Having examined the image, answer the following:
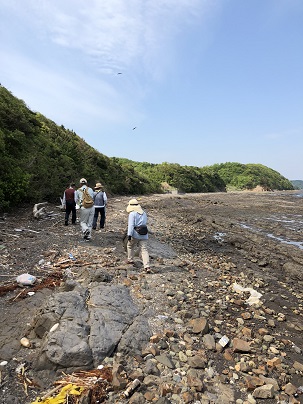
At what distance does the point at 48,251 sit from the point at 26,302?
3.38 meters

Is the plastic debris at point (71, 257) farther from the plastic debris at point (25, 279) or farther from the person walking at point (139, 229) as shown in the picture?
the person walking at point (139, 229)

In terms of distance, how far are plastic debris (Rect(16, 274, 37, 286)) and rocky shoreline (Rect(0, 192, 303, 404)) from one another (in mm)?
370

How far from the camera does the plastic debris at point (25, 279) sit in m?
6.73

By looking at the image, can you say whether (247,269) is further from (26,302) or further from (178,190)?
(178,190)

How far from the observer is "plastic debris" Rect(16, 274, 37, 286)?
6730 mm

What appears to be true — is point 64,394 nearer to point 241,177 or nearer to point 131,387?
point 131,387

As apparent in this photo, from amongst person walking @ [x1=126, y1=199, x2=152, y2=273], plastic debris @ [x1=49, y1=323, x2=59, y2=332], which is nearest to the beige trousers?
person walking @ [x1=126, y1=199, x2=152, y2=273]

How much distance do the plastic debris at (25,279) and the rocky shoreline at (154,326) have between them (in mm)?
370

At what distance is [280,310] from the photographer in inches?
284

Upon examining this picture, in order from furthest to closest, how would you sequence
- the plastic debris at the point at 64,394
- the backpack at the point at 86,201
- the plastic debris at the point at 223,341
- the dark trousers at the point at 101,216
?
the dark trousers at the point at 101,216 < the backpack at the point at 86,201 < the plastic debris at the point at 223,341 < the plastic debris at the point at 64,394

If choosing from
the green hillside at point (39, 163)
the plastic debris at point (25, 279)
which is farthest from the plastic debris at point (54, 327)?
the green hillside at point (39, 163)

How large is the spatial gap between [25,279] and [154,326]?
3.40 m

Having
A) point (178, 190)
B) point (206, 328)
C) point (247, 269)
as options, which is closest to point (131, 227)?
point (206, 328)

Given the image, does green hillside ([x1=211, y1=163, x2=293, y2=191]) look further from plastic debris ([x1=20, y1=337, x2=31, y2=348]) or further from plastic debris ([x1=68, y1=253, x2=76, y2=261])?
plastic debris ([x1=20, y1=337, x2=31, y2=348])
